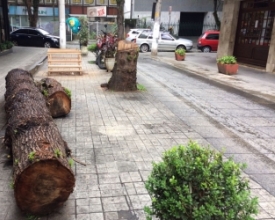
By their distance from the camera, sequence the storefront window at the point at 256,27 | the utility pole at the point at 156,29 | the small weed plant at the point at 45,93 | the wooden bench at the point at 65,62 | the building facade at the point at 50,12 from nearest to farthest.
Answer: the small weed plant at the point at 45,93 → the wooden bench at the point at 65,62 → the storefront window at the point at 256,27 → the utility pole at the point at 156,29 → the building facade at the point at 50,12

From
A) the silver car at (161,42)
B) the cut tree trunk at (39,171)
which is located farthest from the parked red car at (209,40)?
the cut tree trunk at (39,171)

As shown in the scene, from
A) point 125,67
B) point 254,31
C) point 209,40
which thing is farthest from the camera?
point 209,40

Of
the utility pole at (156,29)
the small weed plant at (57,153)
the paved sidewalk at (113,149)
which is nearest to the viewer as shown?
the small weed plant at (57,153)

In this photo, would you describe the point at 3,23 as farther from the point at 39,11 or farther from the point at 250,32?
the point at 39,11

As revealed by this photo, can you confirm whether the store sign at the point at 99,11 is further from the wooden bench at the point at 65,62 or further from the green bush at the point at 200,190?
the green bush at the point at 200,190

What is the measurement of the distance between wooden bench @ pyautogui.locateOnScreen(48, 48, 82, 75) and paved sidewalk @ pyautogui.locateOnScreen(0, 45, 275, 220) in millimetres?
2463

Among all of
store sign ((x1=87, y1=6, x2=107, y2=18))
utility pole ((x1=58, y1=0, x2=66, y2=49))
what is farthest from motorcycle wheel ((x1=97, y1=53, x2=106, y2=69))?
store sign ((x1=87, y1=6, x2=107, y2=18))

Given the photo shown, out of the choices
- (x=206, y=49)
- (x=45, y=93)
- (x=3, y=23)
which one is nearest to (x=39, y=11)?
(x=3, y=23)

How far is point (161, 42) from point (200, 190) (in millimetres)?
21001

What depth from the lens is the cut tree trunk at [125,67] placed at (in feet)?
26.4

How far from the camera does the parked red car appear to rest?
23017mm

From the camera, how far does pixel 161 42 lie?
874 inches

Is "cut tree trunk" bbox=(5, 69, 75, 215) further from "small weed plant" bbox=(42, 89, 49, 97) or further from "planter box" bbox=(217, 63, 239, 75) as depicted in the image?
"planter box" bbox=(217, 63, 239, 75)

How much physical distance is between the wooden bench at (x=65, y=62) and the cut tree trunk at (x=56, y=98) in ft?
16.2
